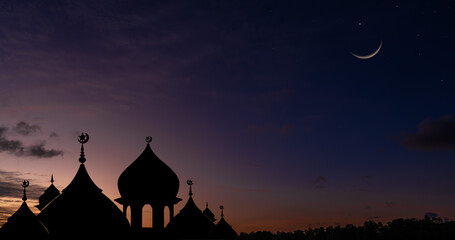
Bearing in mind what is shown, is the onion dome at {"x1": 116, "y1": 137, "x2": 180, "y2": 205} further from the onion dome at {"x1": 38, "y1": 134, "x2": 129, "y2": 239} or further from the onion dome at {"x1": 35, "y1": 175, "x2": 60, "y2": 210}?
the onion dome at {"x1": 35, "y1": 175, "x2": 60, "y2": 210}

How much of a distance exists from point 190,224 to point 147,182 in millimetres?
6023

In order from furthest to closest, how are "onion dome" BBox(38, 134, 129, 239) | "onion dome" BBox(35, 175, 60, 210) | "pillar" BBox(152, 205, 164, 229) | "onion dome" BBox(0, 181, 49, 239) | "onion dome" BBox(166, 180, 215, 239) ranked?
"onion dome" BBox(35, 175, 60, 210) → "onion dome" BBox(166, 180, 215, 239) → "pillar" BBox(152, 205, 164, 229) → "onion dome" BBox(38, 134, 129, 239) → "onion dome" BBox(0, 181, 49, 239)

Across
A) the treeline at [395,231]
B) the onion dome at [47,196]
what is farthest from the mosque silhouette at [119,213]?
the treeline at [395,231]

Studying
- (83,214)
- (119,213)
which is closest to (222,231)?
(119,213)

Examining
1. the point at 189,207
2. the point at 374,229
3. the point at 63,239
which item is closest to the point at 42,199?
the point at 189,207

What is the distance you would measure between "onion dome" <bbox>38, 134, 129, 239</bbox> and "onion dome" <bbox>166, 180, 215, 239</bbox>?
9.49 meters

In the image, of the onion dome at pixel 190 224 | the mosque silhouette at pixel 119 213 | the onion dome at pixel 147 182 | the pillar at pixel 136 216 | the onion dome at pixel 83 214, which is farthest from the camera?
the onion dome at pixel 190 224

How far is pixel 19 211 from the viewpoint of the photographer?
22516mm

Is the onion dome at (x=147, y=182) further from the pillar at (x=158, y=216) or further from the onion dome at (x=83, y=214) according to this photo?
the onion dome at (x=83, y=214)

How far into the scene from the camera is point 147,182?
30.5 meters

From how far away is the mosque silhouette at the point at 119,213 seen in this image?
74.5ft

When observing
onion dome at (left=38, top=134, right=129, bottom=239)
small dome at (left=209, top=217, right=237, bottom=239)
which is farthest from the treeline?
onion dome at (left=38, top=134, right=129, bottom=239)

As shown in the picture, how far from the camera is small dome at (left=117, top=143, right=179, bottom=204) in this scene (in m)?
30.4

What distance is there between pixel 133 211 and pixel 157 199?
59.4 inches
